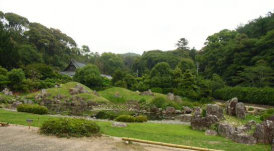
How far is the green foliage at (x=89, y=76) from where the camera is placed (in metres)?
36.1

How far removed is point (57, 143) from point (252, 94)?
2463 centimetres

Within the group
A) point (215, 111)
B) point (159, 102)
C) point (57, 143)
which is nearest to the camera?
point (57, 143)

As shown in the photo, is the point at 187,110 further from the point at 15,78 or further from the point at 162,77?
the point at 15,78

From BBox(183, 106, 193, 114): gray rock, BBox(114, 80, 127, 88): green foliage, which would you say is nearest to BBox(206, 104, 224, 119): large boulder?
BBox(183, 106, 193, 114): gray rock

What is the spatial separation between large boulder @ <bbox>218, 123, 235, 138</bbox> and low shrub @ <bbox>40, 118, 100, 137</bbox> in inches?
246

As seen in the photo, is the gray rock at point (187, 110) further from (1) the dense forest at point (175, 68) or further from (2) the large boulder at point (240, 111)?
(2) the large boulder at point (240, 111)

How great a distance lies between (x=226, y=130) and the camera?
426 inches

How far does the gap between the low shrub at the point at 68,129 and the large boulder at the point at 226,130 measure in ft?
20.5

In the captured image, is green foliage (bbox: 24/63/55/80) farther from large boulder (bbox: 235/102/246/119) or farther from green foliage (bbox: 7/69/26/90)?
large boulder (bbox: 235/102/246/119)

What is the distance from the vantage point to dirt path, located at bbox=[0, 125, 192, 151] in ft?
23.8

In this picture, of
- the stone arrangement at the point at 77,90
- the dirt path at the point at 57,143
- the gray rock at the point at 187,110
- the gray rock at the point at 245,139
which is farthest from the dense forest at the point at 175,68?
the dirt path at the point at 57,143

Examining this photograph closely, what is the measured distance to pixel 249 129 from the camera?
1138 centimetres

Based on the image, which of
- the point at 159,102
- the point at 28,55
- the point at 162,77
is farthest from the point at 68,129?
the point at 28,55

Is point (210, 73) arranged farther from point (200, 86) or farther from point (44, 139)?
point (44, 139)
